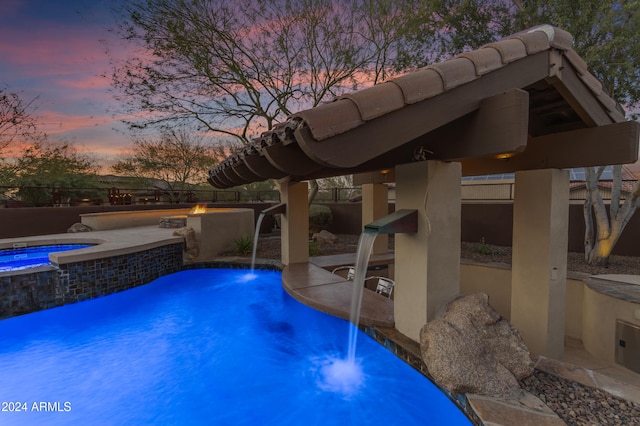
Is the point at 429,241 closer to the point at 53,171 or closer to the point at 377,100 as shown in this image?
the point at 377,100

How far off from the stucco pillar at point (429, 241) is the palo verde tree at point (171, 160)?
18.7m

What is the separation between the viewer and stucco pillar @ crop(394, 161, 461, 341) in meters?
4.21

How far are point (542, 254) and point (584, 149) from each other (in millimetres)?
1624

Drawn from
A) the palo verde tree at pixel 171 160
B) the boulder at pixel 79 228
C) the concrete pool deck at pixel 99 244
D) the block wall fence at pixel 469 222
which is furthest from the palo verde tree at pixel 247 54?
the palo verde tree at pixel 171 160

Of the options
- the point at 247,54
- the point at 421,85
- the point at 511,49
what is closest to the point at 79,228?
the point at 247,54

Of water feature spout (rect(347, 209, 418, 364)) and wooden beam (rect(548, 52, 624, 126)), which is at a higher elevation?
wooden beam (rect(548, 52, 624, 126))

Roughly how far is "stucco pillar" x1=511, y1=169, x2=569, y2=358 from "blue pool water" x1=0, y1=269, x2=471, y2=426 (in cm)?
241

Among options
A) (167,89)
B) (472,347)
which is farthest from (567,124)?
(167,89)

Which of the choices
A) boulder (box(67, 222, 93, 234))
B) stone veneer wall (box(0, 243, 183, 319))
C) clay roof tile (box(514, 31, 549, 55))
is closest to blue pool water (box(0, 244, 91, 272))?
stone veneer wall (box(0, 243, 183, 319))

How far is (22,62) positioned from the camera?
A: 527 inches

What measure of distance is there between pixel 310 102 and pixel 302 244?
7.21 meters

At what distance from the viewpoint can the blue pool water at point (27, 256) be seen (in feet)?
28.1

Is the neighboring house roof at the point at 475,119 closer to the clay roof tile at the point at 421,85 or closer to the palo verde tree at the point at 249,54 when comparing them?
the clay roof tile at the point at 421,85

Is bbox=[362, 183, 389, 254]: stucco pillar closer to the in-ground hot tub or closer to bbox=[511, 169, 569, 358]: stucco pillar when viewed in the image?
the in-ground hot tub
